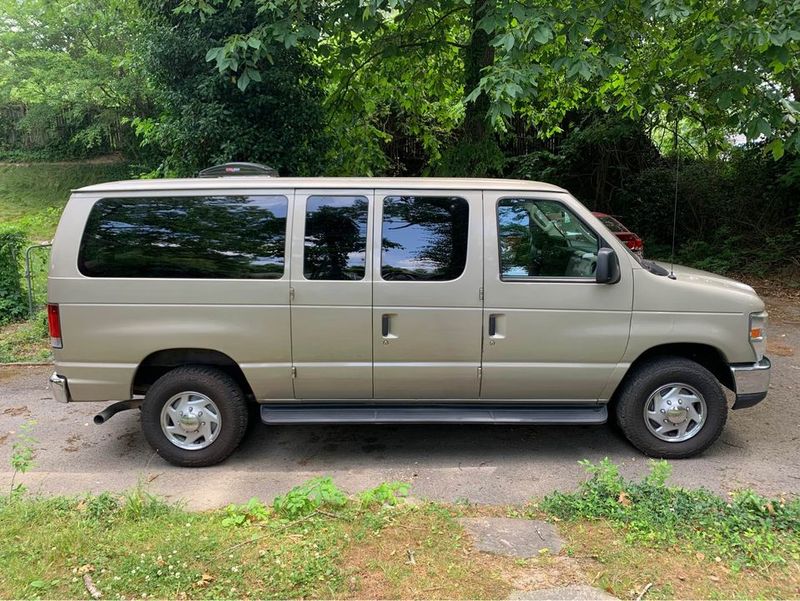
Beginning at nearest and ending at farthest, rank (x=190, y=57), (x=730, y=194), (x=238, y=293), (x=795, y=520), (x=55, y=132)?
1. (x=795, y=520)
2. (x=238, y=293)
3. (x=190, y=57)
4. (x=730, y=194)
5. (x=55, y=132)

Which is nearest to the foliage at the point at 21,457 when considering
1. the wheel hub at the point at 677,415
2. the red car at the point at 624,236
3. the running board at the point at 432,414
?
the running board at the point at 432,414

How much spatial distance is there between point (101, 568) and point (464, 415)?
2.57 m

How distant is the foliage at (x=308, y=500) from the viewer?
3.45 m

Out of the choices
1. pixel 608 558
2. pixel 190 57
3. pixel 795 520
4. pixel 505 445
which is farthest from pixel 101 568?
pixel 190 57

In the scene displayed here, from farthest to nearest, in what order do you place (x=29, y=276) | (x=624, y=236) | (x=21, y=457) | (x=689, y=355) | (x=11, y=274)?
(x=624, y=236) → (x=11, y=274) → (x=29, y=276) → (x=689, y=355) → (x=21, y=457)

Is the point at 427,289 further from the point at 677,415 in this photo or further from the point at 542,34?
the point at 542,34

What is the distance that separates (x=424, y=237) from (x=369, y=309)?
681 millimetres

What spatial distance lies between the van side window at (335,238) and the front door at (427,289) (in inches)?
5.1

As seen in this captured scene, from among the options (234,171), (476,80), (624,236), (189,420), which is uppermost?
(476,80)

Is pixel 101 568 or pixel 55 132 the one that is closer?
pixel 101 568

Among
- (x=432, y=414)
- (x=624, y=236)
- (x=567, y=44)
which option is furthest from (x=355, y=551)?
(x=624, y=236)

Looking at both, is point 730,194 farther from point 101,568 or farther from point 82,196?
point 101,568

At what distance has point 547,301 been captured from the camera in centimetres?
437

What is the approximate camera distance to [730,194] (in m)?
14.0
